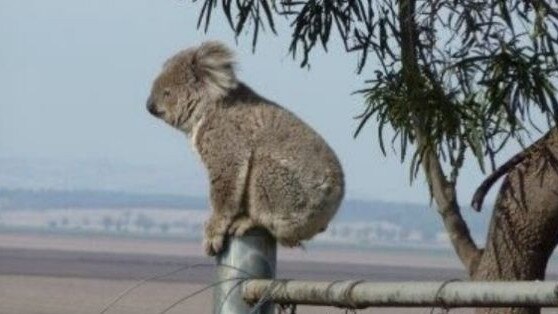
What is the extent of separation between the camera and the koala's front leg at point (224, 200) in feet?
19.1

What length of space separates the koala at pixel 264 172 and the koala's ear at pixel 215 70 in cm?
2

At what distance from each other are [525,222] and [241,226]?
182 centimetres

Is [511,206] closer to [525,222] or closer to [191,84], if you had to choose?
[525,222]

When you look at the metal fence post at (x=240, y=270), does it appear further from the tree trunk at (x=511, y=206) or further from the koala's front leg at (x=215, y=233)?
the tree trunk at (x=511, y=206)

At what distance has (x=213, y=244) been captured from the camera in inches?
230

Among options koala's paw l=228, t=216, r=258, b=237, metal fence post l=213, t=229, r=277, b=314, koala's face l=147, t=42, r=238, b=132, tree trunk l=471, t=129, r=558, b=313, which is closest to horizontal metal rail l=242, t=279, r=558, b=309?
metal fence post l=213, t=229, r=277, b=314

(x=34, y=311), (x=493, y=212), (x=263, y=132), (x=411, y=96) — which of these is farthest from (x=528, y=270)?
(x=34, y=311)

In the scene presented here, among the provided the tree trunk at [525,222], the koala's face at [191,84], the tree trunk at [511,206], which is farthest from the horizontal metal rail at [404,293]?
the tree trunk at [525,222]

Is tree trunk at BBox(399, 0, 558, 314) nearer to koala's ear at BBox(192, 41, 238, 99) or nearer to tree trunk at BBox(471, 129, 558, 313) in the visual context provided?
tree trunk at BBox(471, 129, 558, 313)

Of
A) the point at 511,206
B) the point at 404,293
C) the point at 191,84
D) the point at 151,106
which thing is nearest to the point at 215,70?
the point at 191,84

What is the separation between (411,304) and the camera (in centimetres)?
523

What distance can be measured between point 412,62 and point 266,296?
206 centimetres

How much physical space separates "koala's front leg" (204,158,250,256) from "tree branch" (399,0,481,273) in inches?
57.1

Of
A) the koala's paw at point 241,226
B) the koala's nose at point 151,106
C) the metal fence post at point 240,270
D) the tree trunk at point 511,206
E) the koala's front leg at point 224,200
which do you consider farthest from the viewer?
the tree trunk at point 511,206
